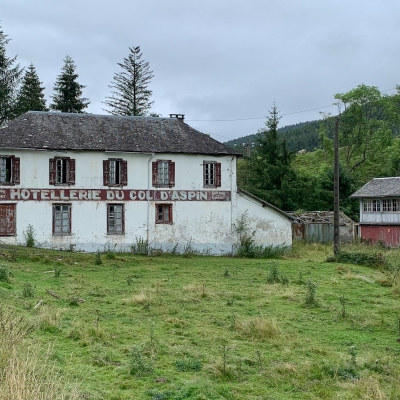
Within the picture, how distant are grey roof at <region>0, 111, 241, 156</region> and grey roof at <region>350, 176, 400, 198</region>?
13.2m

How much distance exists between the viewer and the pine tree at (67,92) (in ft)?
153

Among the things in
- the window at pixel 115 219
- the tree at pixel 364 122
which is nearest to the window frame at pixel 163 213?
the window at pixel 115 219

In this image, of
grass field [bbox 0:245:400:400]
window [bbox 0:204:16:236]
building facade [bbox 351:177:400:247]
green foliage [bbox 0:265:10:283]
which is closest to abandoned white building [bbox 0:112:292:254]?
window [bbox 0:204:16:236]

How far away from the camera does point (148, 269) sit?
1922cm

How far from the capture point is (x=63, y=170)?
84.0 feet

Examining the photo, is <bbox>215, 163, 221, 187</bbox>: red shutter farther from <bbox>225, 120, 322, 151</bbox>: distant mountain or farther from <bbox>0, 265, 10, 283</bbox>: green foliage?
<bbox>225, 120, 322, 151</bbox>: distant mountain

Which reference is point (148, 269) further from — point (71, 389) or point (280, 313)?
point (71, 389)

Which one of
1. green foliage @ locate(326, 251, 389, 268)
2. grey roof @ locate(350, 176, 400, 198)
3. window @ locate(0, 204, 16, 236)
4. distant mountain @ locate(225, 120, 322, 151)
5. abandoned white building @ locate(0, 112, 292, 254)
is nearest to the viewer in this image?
green foliage @ locate(326, 251, 389, 268)

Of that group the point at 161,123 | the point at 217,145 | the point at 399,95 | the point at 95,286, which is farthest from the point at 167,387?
the point at 399,95

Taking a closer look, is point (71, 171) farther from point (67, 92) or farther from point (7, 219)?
point (67, 92)

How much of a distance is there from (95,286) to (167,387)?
8349 mm

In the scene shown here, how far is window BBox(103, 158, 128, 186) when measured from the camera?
2602 cm

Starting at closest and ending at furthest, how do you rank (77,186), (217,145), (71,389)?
(71,389) < (77,186) < (217,145)

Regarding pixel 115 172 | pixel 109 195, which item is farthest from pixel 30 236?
pixel 115 172
